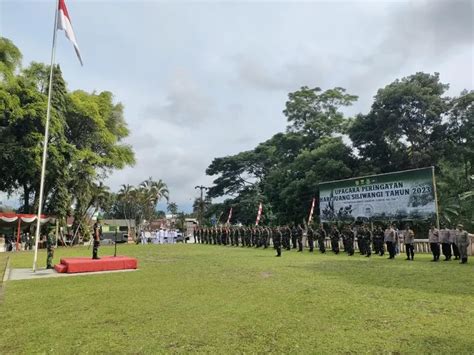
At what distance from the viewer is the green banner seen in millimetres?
20422

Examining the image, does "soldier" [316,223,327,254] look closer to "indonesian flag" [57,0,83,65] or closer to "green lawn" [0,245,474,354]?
"green lawn" [0,245,474,354]

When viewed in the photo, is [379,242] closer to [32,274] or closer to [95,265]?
[95,265]

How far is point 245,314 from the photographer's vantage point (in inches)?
276

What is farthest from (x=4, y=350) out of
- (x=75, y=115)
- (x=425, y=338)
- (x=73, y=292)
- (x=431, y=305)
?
(x=75, y=115)

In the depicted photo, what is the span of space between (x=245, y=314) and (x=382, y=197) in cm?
1737

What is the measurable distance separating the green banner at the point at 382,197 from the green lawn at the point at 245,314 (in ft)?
31.0

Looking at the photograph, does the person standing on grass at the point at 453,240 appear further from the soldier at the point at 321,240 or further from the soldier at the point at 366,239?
the soldier at the point at 321,240

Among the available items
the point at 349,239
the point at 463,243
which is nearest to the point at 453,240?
the point at 463,243

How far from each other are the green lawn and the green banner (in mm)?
9453

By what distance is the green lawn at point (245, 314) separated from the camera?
545cm

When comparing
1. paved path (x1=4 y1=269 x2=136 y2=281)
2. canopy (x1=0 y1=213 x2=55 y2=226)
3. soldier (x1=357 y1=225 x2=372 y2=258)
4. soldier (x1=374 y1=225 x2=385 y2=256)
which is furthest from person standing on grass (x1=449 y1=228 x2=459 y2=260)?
canopy (x1=0 y1=213 x2=55 y2=226)

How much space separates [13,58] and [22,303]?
1215 inches

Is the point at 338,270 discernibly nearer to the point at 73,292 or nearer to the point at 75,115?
the point at 73,292

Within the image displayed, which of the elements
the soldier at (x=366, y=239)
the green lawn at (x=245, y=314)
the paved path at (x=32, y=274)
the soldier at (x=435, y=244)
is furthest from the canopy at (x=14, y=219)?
the soldier at (x=435, y=244)
